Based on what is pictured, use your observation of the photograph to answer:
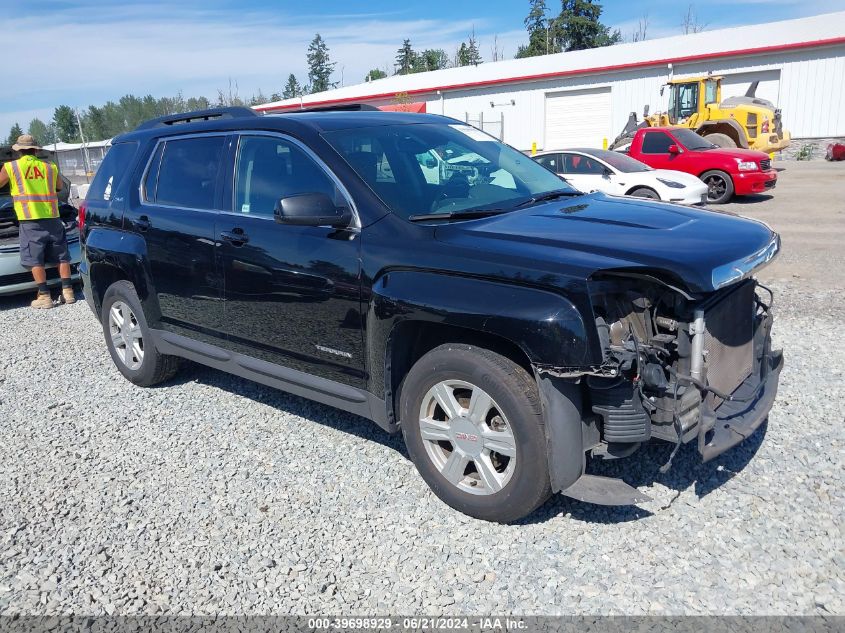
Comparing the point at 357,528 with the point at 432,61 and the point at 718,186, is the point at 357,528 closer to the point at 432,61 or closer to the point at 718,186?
the point at 718,186

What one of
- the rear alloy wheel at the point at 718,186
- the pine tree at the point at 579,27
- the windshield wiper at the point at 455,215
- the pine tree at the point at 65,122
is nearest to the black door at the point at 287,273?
the windshield wiper at the point at 455,215

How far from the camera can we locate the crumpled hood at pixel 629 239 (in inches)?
114

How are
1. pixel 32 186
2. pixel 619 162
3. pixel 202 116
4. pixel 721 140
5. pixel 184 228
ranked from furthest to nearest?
pixel 721 140 < pixel 619 162 < pixel 32 186 < pixel 202 116 < pixel 184 228

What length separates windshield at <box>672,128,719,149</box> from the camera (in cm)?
1636

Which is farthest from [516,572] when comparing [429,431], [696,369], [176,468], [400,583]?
[176,468]

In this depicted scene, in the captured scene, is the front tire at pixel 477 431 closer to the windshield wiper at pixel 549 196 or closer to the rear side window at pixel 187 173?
the windshield wiper at pixel 549 196

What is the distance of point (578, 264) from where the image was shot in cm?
289

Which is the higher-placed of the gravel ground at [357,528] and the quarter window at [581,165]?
the quarter window at [581,165]

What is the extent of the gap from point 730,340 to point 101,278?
15.4ft

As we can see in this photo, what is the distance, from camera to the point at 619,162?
13812mm

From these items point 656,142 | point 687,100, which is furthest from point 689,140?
point 687,100

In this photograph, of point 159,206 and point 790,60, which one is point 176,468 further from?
point 790,60

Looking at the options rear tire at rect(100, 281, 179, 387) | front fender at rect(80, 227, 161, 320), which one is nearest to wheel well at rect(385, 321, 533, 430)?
front fender at rect(80, 227, 161, 320)

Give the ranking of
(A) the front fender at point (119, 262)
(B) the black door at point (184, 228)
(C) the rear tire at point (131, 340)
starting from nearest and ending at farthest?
(B) the black door at point (184, 228)
(A) the front fender at point (119, 262)
(C) the rear tire at point (131, 340)
